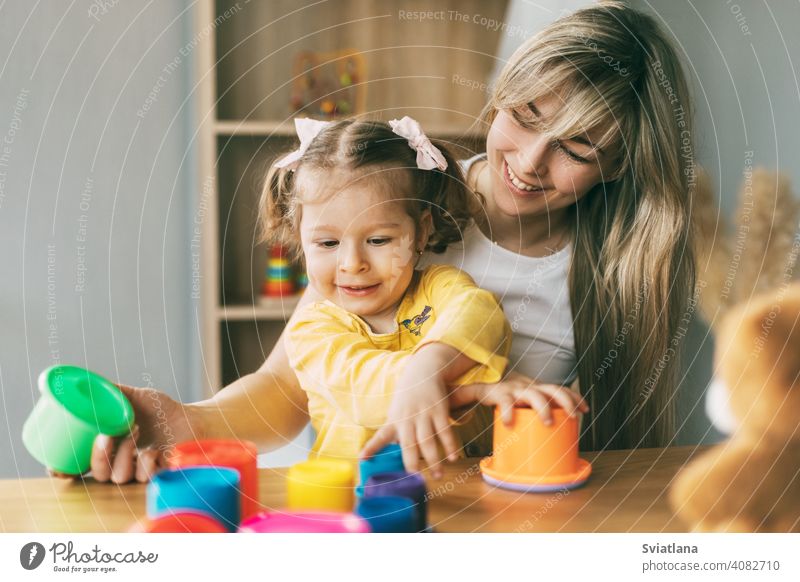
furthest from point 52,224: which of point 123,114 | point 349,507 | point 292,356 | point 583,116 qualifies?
point 583,116

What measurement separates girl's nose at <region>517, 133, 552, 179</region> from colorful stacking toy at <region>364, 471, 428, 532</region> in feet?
0.87

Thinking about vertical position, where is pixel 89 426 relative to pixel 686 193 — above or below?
below

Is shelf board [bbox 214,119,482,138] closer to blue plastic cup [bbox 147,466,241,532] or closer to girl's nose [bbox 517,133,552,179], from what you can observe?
girl's nose [bbox 517,133,552,179]

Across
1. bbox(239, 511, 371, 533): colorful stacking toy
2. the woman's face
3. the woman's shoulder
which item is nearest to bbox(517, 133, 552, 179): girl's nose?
the woman's face

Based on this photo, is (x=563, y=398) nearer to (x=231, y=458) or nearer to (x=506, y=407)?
(x=506, y=407)

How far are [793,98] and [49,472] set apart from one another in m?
0.69

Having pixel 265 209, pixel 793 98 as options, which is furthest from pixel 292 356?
pixel 793 98

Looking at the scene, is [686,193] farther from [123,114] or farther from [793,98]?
[123,114]

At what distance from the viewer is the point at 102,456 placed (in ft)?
1.80

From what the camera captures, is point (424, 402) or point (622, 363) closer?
point (424, 402)

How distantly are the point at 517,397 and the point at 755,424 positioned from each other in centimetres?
23

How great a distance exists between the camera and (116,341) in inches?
24.7
